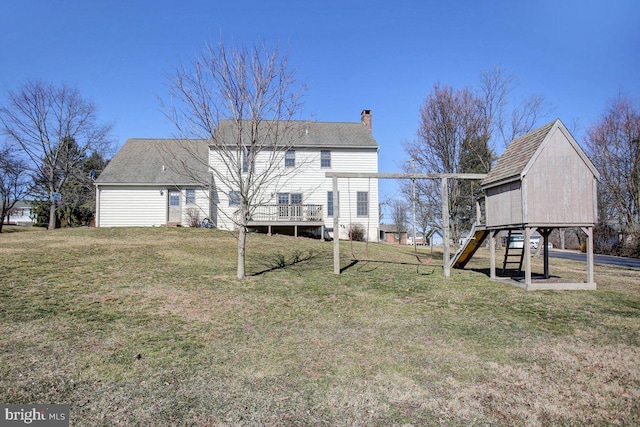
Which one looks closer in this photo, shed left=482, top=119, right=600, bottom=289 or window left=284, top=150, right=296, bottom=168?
shed left=482, top=119, right=600, bottom=289

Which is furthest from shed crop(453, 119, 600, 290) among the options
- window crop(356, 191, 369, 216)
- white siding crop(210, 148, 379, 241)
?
window crop(356, 191, 369, 216)

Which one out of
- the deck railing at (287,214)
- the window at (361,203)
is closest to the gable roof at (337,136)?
the window at (361,203)

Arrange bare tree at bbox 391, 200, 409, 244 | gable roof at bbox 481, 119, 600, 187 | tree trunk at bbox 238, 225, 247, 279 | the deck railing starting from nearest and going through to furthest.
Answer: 1. tree trunk at bbox 238, 225, 247, 279
2. gable roof at bbox 481, 119, 600, 187
3. the deck railing
4. bare tree at bbox 391, 200, 409, 244

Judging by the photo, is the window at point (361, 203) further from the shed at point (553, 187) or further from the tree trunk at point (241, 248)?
the tree trunk at point (241, 248)

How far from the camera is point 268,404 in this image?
190 inches

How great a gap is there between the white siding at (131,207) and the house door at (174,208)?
38cm

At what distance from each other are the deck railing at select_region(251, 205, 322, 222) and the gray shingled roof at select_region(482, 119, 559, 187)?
12.6 meters

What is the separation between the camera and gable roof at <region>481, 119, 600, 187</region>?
1123 cm

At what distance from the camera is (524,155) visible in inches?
463

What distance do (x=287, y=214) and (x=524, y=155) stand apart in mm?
14835

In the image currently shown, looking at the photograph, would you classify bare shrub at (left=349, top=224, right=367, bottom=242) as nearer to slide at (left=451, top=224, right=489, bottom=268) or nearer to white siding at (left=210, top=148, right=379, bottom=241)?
white siding at (left=210, top=148, right=379, bottom=241)

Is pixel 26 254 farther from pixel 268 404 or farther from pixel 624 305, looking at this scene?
pixel 624 305

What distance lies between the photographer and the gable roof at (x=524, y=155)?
1123cm

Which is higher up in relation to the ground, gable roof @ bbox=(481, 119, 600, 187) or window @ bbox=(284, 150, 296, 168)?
window @ bbox=(284, 150, 296, 168)
